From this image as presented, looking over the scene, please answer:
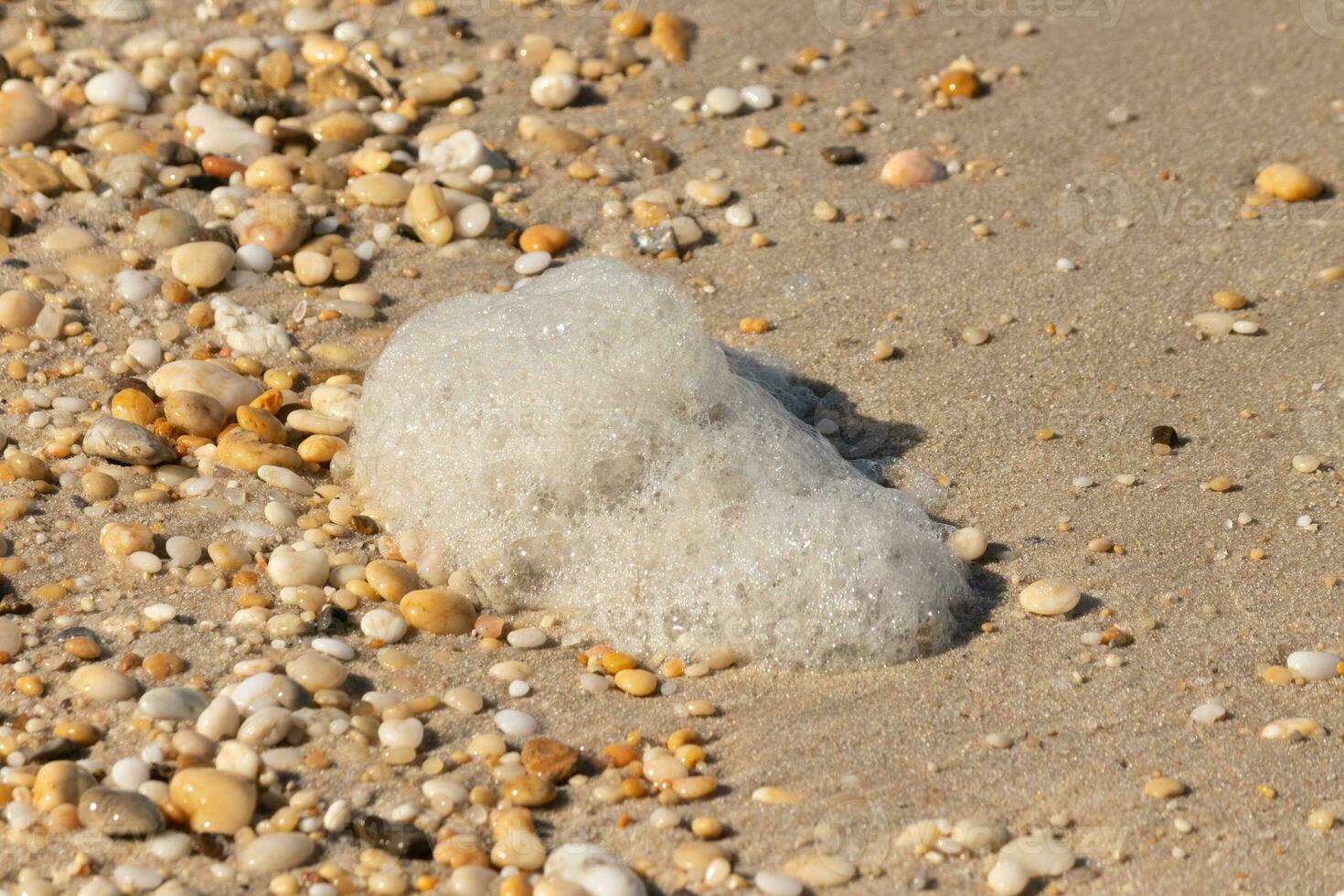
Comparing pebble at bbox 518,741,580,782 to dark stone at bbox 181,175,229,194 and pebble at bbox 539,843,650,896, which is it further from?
dark stone at bbox 181,175,229,194

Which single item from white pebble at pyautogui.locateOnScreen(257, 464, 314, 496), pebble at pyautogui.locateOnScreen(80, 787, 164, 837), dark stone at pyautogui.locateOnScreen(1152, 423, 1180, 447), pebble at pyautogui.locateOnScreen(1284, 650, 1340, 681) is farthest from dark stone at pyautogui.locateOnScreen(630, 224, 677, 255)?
pebble at pyautogui.locateOnScreen(80, 787, 164, 837)

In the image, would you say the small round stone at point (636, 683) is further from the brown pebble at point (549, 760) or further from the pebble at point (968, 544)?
the pebble at point (968, 544)

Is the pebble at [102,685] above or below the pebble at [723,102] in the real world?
below

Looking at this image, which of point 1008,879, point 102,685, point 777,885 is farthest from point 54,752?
point 1008,879

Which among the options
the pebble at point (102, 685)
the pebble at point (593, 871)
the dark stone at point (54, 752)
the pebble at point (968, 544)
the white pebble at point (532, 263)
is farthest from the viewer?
the white pebble at point (532, 263)

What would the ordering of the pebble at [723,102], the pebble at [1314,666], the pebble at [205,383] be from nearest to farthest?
the pebble at [1314,666], the pebble at [205,383], the pebble at [723,102]

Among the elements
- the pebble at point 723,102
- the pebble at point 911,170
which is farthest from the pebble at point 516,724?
the pebble at point 723,102
